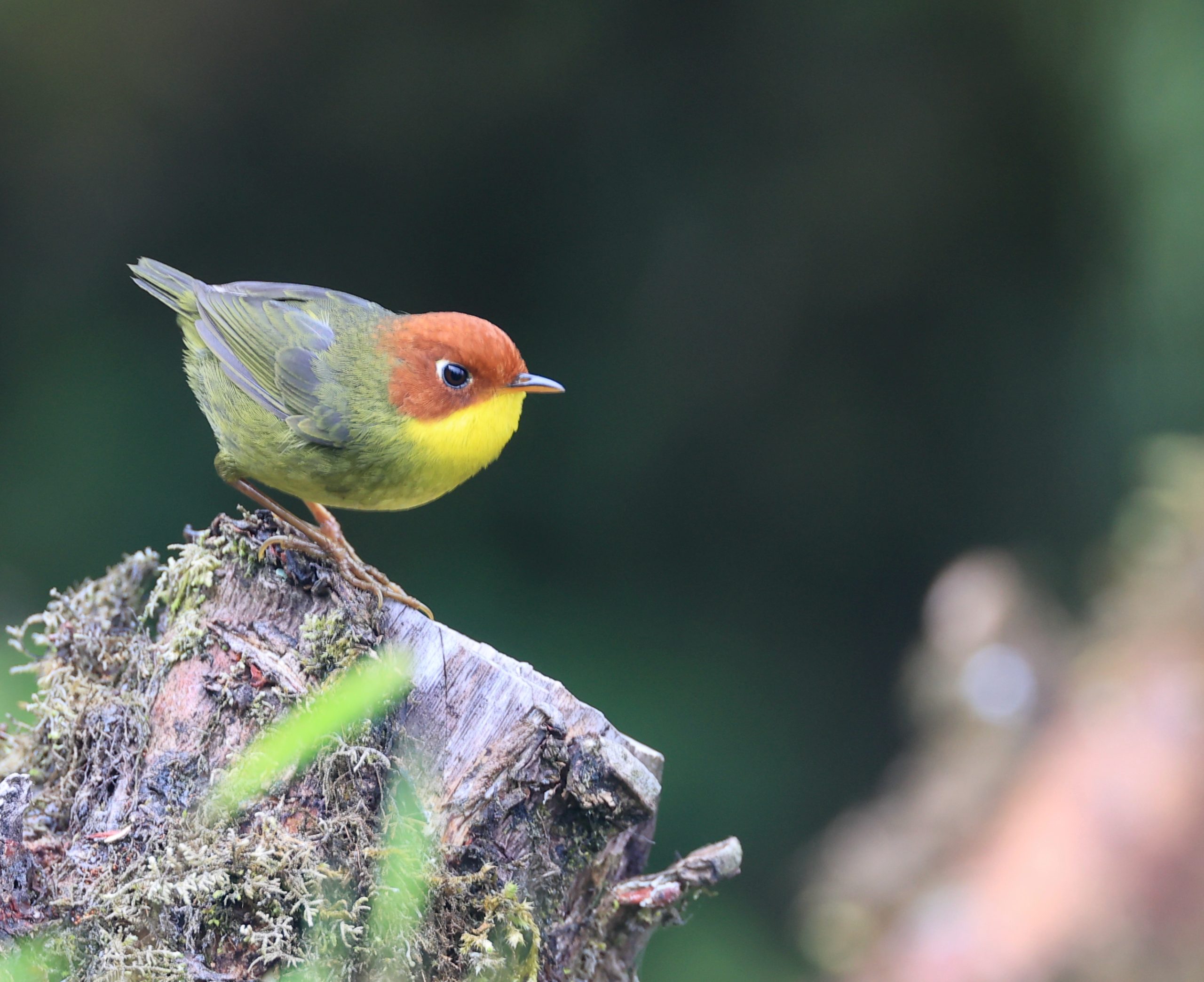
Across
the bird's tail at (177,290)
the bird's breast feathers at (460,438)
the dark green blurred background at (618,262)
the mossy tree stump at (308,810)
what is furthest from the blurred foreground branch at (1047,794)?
the bird's tail at (177,290)

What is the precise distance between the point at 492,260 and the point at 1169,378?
3151mm

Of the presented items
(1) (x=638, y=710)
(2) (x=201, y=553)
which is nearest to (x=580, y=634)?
(1) (x=638, y=710)

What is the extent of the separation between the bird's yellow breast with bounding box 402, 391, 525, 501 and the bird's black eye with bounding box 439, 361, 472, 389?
69 millimetres

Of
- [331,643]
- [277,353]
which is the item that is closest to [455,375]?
[277,353]

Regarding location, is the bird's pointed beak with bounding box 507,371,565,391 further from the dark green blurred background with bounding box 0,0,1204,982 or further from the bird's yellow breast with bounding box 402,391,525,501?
the dark green blurred background with bounding box 0,0,1204,982

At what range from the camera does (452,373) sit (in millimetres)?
2809

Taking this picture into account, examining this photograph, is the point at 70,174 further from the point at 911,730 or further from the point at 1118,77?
the point at 911,730

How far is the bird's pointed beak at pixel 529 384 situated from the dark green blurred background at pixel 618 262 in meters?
1.83

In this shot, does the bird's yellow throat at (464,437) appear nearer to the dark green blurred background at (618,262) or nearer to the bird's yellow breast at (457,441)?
the bird's yellow breast at (457,441)

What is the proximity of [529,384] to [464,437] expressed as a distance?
9.9 inches

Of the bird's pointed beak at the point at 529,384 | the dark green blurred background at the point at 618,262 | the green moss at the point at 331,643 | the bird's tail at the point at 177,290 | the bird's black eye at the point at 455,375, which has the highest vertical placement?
the dark green blurred background at the point at 618,262

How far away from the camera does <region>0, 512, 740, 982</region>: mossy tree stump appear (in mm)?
1766

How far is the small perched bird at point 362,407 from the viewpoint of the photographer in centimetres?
273

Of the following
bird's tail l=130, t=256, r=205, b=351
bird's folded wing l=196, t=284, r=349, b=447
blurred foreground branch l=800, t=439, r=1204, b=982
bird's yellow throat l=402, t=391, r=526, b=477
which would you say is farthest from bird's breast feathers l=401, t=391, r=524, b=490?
blurred foreground branch l=800, t=439, r=1204, b=982
